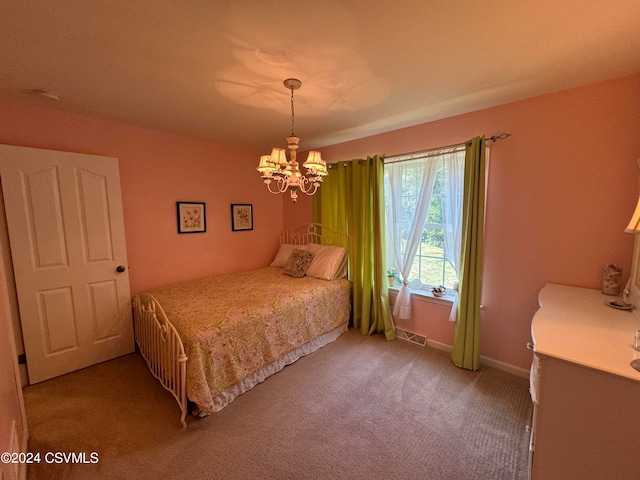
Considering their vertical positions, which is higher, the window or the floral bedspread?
the window

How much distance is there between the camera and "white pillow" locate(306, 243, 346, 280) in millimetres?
3094

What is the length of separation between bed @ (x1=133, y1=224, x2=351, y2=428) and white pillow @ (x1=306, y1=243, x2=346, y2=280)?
0.5 inches

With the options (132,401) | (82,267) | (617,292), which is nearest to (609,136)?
(617,292)

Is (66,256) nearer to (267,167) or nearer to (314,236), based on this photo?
(267,167)

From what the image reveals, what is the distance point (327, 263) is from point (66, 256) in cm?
256

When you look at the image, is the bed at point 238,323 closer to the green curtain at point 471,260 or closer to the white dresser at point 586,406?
the green curtain at point 471,260

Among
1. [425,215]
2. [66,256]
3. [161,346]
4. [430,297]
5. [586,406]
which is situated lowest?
[161,346]

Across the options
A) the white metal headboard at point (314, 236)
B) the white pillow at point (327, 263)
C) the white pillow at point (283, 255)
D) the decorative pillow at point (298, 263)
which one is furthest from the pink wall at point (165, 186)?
the white pillow at point (327, 263)

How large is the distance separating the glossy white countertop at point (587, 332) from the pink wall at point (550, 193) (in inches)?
15.6

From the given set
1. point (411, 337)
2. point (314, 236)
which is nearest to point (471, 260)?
point (411, 337)

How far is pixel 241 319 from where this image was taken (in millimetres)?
2037

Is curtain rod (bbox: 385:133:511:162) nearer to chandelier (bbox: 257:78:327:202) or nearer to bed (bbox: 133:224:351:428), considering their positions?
bed (bbox: 133:224:351:428)

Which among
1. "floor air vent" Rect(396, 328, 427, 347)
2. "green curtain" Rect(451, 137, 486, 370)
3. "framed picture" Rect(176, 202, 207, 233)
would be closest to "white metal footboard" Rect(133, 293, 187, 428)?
"framed picture" Rect(176, 202, 207, 233)

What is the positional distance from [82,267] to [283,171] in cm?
220
